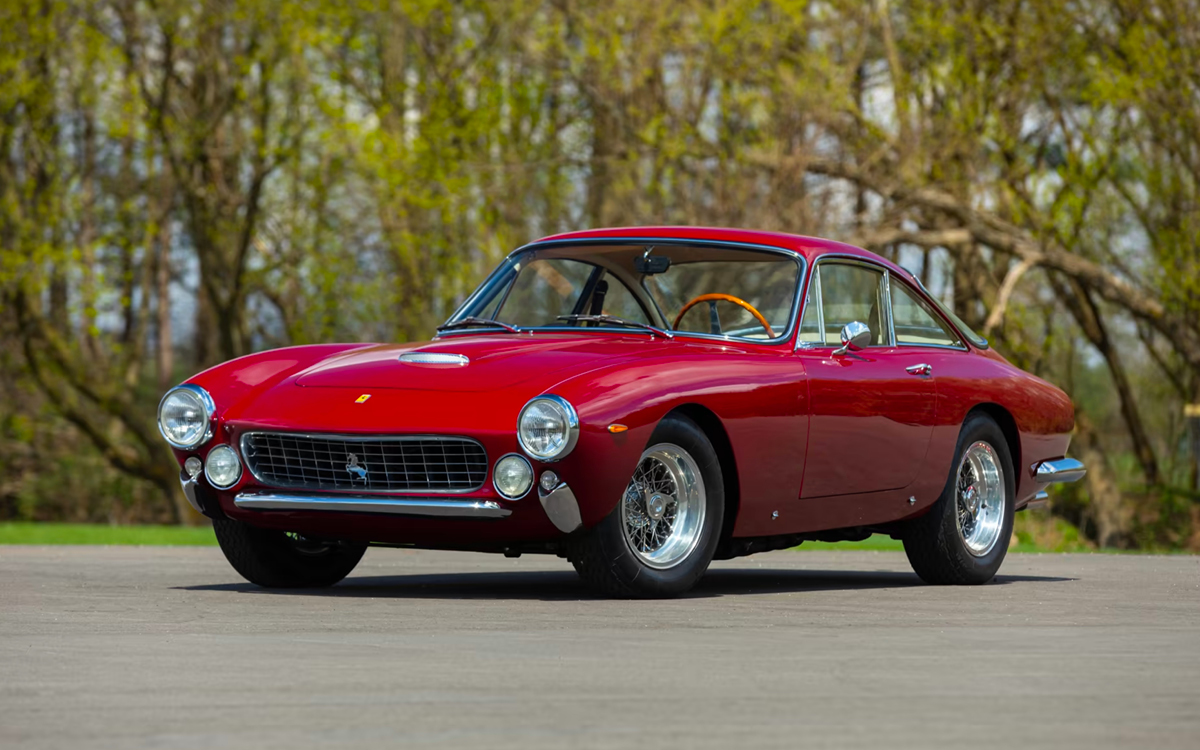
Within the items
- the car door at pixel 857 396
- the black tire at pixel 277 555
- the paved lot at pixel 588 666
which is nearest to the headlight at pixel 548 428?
the paved lot at pixel 588 666

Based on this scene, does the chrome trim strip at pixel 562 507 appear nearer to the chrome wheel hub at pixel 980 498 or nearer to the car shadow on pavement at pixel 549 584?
the car shadow on pavement at pixel 549 584

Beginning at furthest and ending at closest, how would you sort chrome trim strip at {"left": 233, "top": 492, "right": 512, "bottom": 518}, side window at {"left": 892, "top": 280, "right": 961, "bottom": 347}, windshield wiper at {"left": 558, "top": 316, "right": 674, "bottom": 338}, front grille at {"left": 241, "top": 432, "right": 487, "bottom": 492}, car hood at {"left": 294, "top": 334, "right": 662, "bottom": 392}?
1. side window at {"left": 892, "top": 280, "right": 961, "bottom": 347}
2. windshield wiper at {"left": 558, "top": 316, "right": 674, "bottom": 338}
3. car hood at {"left": 294, "top": 334, "right": 662, "bottom": 392}
4. front grille at {"left": 241, "top": 432, "right": 487, "bottom": 492}
5. chrome trim strip at {"left": 233, "top": 492, "right": 512, "bottom": 518}

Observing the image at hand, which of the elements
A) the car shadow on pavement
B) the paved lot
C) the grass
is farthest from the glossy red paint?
the grass

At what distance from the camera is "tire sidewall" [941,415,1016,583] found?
9.54 meters

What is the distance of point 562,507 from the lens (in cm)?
750

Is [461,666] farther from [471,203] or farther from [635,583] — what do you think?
[471,203]

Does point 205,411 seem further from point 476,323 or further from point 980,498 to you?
point 980,498

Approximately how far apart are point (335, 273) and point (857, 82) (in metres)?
7.89

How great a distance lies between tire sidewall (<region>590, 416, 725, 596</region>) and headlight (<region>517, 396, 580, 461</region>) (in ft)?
1.23

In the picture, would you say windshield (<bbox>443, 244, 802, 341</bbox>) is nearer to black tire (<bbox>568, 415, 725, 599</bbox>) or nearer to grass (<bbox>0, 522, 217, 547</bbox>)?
black tire (<bbox>568, 415, 725, 599</bbox>)

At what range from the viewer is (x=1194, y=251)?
22.4 metres

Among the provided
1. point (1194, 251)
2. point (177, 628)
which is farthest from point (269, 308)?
point (177, 628)

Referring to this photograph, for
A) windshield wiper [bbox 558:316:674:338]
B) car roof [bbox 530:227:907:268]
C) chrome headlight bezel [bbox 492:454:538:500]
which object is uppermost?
car roof [bbox 530:227:907:268]

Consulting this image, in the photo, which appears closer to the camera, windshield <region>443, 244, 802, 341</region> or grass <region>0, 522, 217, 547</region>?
windshield <region>443, 244, 802, 341</region>
